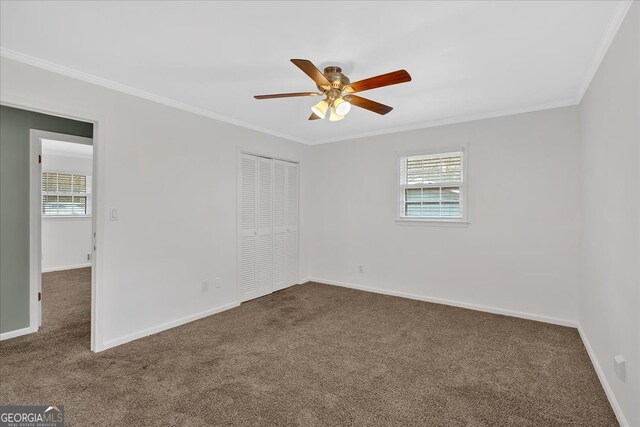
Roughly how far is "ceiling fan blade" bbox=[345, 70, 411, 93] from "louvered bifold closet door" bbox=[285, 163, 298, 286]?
2.78m

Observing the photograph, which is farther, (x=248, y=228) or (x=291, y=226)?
(x=291, y=226)

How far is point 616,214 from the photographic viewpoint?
6.49 feet

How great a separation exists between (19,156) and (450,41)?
4158 mm

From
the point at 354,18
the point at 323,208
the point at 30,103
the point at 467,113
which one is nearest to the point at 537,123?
the point at 467,113

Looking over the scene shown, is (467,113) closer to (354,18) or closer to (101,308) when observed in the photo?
(354,18)

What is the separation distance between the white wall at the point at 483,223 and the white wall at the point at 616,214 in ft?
1.88

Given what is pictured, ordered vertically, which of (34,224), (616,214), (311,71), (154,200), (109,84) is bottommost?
(34,224)

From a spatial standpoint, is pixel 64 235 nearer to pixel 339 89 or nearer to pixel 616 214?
pixel 339 89

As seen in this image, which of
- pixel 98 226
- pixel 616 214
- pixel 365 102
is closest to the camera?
pixel 616 214

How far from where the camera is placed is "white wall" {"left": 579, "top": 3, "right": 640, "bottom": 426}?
5.42 feet

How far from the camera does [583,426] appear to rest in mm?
1838

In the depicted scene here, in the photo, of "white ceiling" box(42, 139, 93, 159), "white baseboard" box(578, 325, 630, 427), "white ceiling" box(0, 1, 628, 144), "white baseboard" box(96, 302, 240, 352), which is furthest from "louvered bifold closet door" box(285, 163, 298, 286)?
"white ceiling" box(42, 139, 93, 159)

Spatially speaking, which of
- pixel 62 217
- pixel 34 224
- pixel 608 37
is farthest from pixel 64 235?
pixel 608 37

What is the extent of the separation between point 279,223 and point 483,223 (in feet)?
9.39
